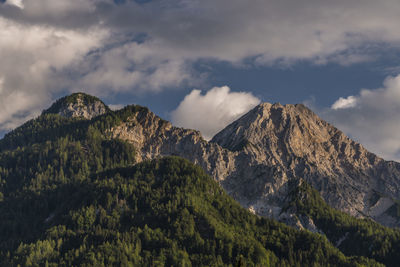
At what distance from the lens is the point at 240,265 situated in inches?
3506
